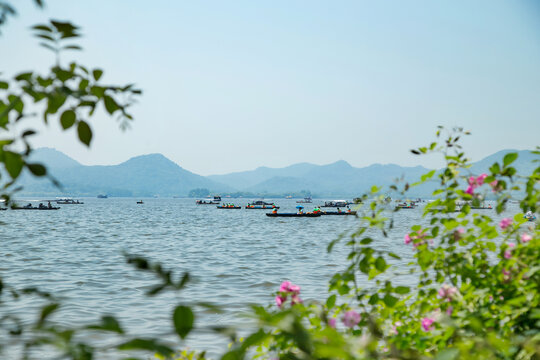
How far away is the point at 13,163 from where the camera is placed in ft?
5.56

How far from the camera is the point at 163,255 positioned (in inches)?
1115

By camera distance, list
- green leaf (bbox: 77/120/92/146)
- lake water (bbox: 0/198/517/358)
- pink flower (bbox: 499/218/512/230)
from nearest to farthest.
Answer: green leaf (bbox: 77/120/92/146) < pink flower (bbox: 499/218/512/230) < lake water (bbox: 0/198/517/358)

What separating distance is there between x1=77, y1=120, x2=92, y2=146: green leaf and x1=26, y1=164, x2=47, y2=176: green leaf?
1.13 ft

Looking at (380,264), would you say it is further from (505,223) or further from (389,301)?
(505,223)

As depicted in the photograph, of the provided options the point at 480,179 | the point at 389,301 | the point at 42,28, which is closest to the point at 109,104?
the point at 42,28

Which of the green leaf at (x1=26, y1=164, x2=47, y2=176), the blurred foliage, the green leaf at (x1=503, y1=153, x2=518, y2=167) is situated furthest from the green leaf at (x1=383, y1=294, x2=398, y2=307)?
the green leaf at (x1=26, y1=164, x2=47, y2=176)

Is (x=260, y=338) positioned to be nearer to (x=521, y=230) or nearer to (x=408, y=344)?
(x=408, y=344)

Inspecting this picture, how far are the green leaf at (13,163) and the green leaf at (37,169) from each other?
6 centimetres

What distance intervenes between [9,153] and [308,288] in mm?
14298

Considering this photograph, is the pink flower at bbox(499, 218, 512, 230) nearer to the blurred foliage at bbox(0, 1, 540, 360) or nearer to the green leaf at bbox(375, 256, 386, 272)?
the blurred foliage at bbox(0, 1, 540, 360)

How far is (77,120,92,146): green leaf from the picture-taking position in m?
1.98

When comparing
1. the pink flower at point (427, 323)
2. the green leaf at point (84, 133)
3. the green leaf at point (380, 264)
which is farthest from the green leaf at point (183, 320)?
the pink flower at point (427, 323)

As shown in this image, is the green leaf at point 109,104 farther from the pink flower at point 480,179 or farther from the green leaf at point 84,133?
the pink flower at point 480,179

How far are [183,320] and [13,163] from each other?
0.92 m
